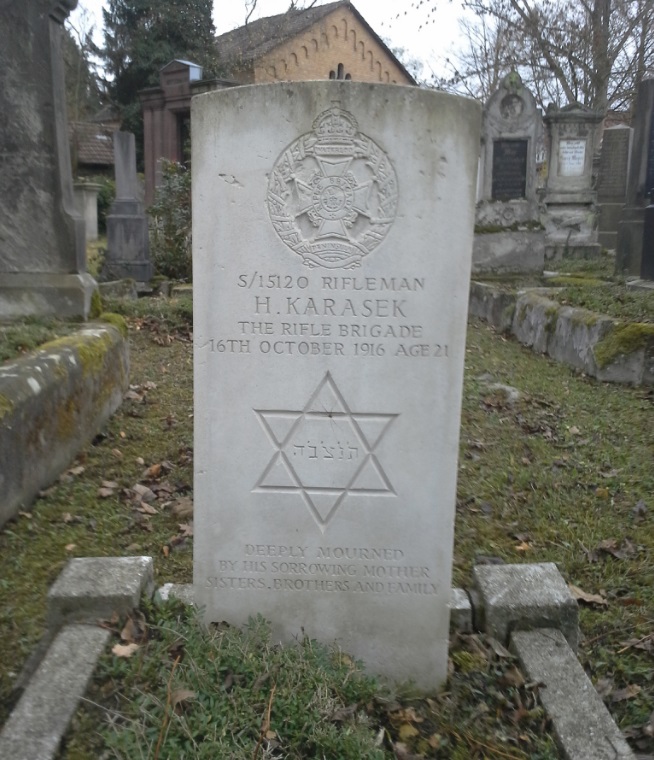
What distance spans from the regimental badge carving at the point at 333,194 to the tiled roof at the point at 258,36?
83.4 ft

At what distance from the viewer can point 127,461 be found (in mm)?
4543

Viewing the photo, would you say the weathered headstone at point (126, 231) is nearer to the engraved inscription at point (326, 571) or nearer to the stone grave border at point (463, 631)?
the stone grave border at point (463, 631)

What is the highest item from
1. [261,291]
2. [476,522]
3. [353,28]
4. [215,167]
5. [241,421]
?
[353,28]

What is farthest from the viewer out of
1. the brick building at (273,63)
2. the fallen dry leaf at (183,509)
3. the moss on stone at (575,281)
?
the brick building at (273,63)

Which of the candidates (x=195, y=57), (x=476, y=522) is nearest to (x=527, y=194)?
(x=476, y=522)

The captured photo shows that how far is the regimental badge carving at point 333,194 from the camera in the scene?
7.99 feet

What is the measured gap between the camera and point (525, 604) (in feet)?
8.87

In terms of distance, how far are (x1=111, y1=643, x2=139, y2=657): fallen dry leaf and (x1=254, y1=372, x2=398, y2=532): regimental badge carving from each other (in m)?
0.68

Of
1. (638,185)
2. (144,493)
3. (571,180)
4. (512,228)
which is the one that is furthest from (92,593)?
(571,180)

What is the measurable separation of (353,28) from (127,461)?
38.8 meters

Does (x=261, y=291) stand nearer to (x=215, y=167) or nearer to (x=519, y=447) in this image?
(x=215, y=167)

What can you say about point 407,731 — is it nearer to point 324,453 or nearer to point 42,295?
point 324,453

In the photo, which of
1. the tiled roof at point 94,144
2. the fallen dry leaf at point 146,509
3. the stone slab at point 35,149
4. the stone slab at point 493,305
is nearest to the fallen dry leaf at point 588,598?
the fallen dry leaf at point 146,509

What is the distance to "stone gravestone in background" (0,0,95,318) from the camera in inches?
194
